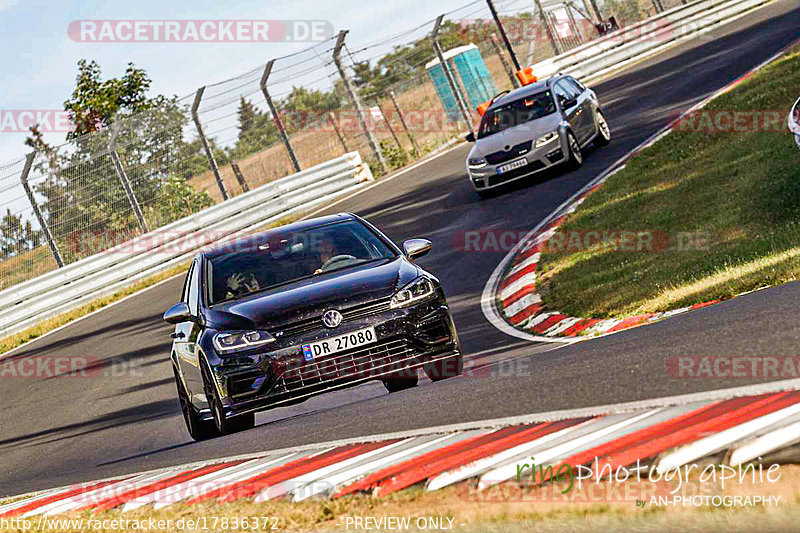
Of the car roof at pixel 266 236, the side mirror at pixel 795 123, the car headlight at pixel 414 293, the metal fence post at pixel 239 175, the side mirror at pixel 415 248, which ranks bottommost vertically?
the side mirror at pixel 795 123

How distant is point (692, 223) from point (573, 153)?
6.40 metres

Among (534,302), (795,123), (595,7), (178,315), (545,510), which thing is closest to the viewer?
(545,510)

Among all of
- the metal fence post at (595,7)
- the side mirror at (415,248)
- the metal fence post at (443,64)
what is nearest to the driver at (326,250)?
the side mirror at (415,248)

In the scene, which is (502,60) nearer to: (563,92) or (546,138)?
(563,92)

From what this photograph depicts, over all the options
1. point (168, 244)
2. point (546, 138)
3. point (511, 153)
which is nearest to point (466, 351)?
point (511, 153)

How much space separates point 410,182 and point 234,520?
1969 centimetres

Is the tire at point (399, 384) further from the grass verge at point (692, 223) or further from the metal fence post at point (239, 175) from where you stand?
the metal fence post at point (239, 175)

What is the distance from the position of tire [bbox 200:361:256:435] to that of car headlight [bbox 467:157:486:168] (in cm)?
1148

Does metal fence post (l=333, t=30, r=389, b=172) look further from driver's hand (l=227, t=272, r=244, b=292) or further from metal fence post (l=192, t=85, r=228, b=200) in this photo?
driver's hand (l=227, t=272, r=244, b=292)

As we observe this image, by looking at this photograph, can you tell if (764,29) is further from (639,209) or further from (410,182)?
(639,209)

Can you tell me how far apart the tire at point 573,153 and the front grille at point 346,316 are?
1181cm

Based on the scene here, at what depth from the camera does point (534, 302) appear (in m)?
12.5

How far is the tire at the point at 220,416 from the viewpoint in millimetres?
8258

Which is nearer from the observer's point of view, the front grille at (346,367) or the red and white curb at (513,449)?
the red and white curb at (513,449)
